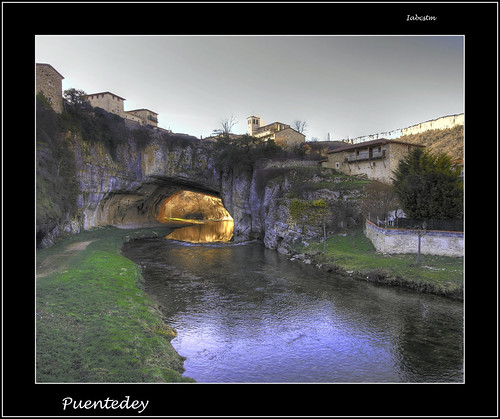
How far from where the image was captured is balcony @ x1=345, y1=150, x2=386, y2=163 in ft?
130

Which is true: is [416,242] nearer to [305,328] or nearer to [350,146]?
[305,328]

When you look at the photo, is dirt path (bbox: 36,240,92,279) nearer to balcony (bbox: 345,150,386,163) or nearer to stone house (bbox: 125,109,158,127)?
balcony (bbox: 345,150,386,163)

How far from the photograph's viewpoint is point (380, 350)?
39.0ft

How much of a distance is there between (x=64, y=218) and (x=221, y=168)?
26.3 metres

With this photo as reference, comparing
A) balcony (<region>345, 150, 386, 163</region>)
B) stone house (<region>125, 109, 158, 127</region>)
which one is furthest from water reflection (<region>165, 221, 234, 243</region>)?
stone house (<region>125, 109, 158, 127</region>)

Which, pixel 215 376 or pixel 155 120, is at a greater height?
pixel 155 120

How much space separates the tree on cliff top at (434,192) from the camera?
73.4 feet

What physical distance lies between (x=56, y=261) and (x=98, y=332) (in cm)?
1306

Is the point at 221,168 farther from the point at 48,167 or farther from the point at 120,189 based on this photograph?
the point at 48,167

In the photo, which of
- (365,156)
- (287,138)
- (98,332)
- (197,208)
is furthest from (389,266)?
(197,208)

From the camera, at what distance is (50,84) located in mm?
37062

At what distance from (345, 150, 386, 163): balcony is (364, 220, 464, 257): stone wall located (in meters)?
16.5
